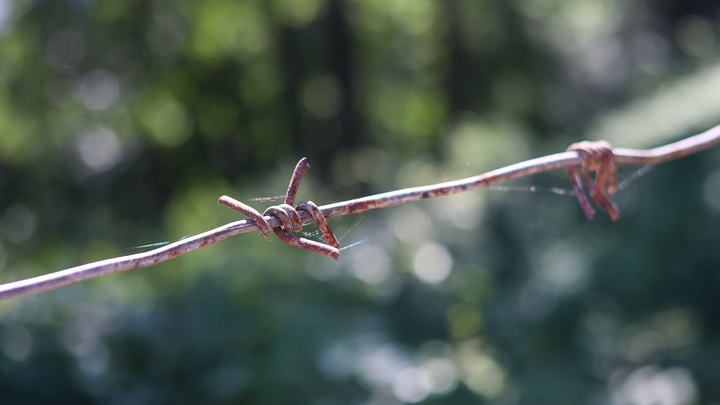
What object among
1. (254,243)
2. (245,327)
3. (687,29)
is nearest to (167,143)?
(254,243)

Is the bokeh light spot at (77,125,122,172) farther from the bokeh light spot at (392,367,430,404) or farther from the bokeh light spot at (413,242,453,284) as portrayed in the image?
the bokeh light spot at (392,367,430,404)

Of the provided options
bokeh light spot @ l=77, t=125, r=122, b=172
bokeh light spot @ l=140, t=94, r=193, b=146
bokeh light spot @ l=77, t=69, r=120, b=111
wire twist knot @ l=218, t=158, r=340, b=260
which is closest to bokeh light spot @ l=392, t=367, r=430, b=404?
wire twist knot @ l=218, t=158, r=340, b=260

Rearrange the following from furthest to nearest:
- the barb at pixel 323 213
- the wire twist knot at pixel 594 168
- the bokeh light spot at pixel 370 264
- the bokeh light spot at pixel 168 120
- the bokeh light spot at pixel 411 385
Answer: the bokeh light spot at pixel 168 120, the bokeh light spot at pixel 370 264, the bokeh light spot at pixel 411 385, the wire twist knot at pixel 594 168, the barb at pixel 323 213

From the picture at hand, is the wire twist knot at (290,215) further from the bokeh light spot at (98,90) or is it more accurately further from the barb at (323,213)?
the bokeh light spot at (98,90)

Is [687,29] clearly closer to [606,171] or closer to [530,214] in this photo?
[530,214]

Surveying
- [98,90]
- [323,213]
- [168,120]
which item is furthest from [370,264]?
[168,120]

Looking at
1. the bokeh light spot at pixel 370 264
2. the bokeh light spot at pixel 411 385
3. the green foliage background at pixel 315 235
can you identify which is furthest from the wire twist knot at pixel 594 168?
the bokeh light spot at pixel 370 264
